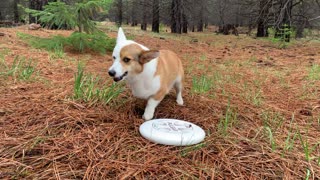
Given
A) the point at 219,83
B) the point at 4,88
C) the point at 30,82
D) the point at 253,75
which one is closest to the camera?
the point at 4,88

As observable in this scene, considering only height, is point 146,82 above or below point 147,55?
below

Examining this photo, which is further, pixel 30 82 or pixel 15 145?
pixel 30 82

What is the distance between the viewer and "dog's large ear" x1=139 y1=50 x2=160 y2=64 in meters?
2.05

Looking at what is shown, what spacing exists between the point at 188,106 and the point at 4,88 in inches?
67.1

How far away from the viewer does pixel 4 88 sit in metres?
2.45

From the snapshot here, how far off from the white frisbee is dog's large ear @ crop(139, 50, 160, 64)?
502 millimetres

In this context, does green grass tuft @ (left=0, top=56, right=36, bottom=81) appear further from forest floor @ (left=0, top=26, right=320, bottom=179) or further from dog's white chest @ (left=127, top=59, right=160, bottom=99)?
dog's white chest @ (left=127, top=59, right=160, bottom=99)

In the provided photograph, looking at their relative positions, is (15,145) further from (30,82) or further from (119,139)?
(30,82)

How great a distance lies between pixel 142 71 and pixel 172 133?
0.65 m

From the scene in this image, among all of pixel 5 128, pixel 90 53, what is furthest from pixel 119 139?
pixel 90 53

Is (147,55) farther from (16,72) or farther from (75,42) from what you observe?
(75,42)

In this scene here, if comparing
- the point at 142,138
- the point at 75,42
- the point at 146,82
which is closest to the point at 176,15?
the point at 75,42

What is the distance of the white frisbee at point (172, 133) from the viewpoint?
168cm

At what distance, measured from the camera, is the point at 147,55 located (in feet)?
6.77
